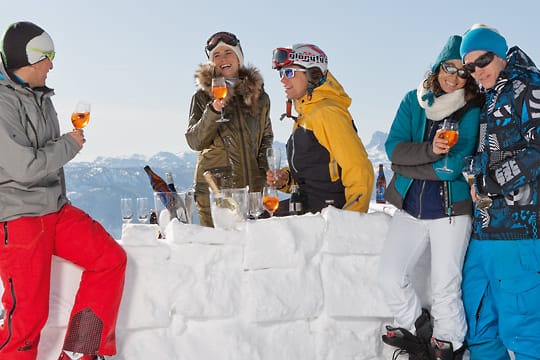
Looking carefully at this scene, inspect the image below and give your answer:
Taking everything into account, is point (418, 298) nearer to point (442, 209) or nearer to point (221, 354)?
point (442, 209)

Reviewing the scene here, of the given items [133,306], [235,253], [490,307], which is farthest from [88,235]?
[490,307]

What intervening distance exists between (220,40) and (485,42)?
1.94m

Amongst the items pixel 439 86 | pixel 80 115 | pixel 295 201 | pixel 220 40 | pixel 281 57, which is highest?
pixel 220 40

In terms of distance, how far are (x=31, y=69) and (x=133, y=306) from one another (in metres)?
1.29

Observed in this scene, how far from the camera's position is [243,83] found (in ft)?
14.0

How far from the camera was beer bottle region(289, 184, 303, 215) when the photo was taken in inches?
147

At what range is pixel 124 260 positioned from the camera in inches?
115

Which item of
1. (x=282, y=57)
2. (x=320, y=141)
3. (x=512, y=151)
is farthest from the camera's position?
(x=282, y=57)

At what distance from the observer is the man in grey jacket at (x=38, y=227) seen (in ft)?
8.82

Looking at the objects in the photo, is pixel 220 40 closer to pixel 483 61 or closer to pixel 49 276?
pixel 483 61

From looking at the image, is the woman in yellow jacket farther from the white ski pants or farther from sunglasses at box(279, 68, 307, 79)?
the white ski pants

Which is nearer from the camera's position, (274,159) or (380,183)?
(274,159)

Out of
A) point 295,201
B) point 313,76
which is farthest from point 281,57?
point 295,201

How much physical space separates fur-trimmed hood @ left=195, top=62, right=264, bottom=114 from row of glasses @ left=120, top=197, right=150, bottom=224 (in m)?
0.98
